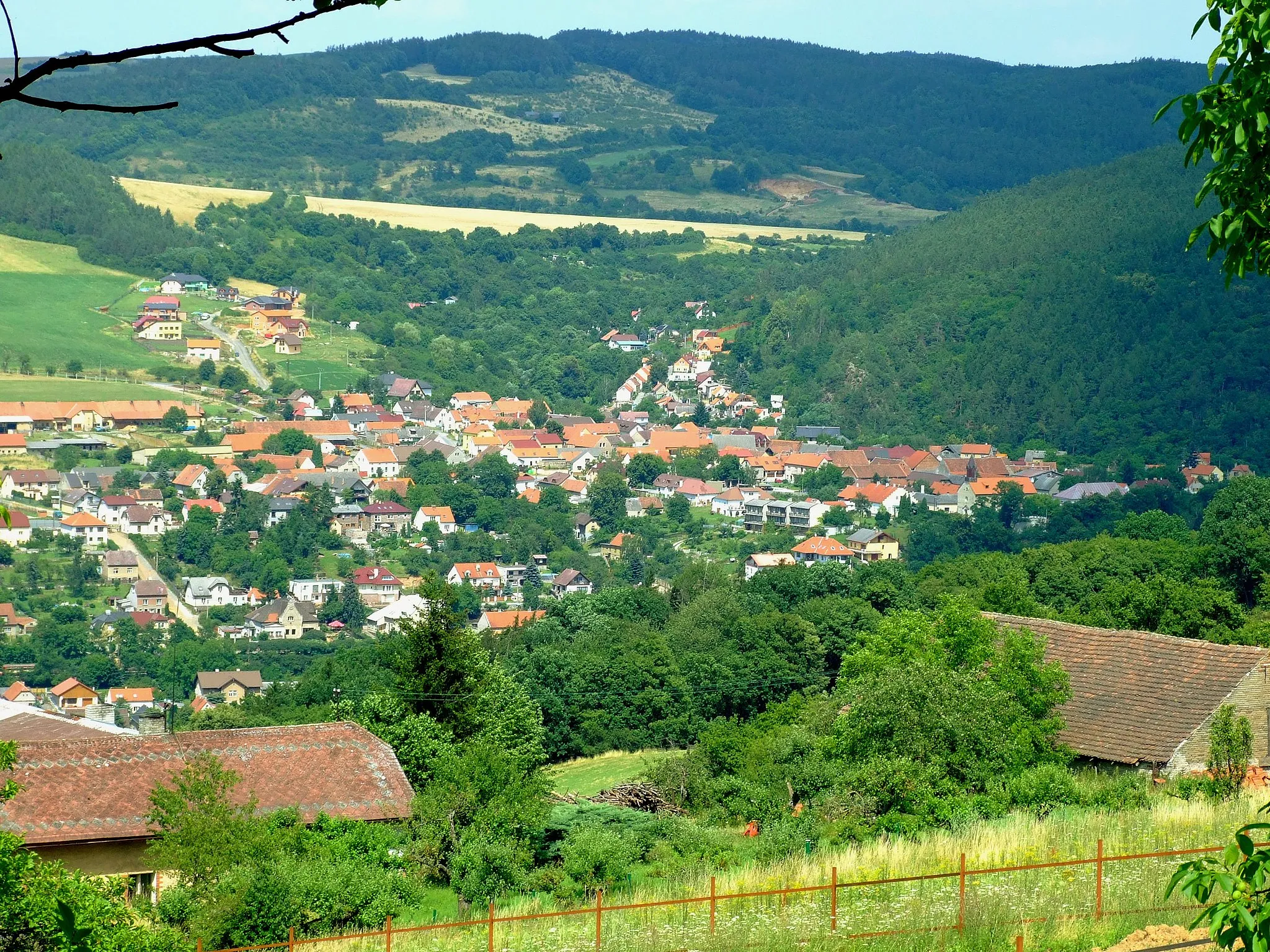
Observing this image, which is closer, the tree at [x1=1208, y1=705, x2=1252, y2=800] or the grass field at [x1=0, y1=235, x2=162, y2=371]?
the tree at [x1=1208, y1=705, x2=1252, y2=800]

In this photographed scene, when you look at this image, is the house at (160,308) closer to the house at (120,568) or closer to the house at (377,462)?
the house at (377,462)

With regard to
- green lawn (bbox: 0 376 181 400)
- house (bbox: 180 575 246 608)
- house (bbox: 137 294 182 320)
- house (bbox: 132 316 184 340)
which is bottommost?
house (bbox: 180 575 246 608)

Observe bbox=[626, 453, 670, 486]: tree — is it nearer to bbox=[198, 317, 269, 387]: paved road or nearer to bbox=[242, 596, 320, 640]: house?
bbox=[198, 317, 269, 387]: paved road

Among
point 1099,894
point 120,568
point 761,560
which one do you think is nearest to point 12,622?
point 120,568

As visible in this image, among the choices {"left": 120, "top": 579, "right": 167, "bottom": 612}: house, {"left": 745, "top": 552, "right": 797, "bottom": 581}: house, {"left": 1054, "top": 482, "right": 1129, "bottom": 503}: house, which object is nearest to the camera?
{"left": 120, "top": 579, "right": 167, "bottom": 612}: house

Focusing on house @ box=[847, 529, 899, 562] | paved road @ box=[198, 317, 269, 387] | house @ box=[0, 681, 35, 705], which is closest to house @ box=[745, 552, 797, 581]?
house @ box=[847, 529, 899, 562]
